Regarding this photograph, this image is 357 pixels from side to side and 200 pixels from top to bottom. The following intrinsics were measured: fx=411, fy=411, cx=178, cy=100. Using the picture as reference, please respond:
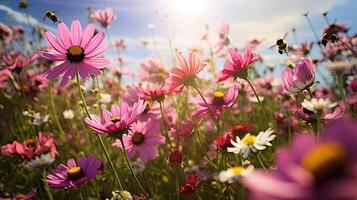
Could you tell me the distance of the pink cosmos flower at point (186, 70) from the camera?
1700 mm

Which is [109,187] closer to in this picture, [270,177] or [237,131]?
[237,131]

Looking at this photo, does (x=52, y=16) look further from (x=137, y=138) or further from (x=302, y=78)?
(x=302, y=78)

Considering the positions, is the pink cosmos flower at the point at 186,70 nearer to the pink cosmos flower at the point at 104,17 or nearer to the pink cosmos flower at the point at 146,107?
the pink cosmos flower at the point at 146,107

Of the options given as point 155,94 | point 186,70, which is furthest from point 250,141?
point 155,94

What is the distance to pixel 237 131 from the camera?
1899mm

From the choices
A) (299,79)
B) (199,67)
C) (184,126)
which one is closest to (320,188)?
(299,79)

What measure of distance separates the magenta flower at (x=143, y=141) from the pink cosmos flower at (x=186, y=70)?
0.36 meters

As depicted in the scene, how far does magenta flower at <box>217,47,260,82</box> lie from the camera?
62.2 inches

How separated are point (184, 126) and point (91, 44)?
62 cm

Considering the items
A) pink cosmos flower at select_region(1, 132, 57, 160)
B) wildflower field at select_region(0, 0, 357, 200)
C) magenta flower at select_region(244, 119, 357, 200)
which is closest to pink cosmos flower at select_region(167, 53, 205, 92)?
wildflower field at select_region(0, 0, 357, 200)

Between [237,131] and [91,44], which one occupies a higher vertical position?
[91,44]

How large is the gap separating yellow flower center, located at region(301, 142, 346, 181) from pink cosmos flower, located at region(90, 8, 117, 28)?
3.47m

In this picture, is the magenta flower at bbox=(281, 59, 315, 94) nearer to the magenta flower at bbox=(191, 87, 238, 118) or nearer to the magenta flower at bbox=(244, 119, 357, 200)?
the magenta flower at bbox=(191, 87, 238, 118)

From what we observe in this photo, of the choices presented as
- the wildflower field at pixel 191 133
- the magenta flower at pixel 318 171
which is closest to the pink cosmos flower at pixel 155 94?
the wildflower field at pixel 191 133
